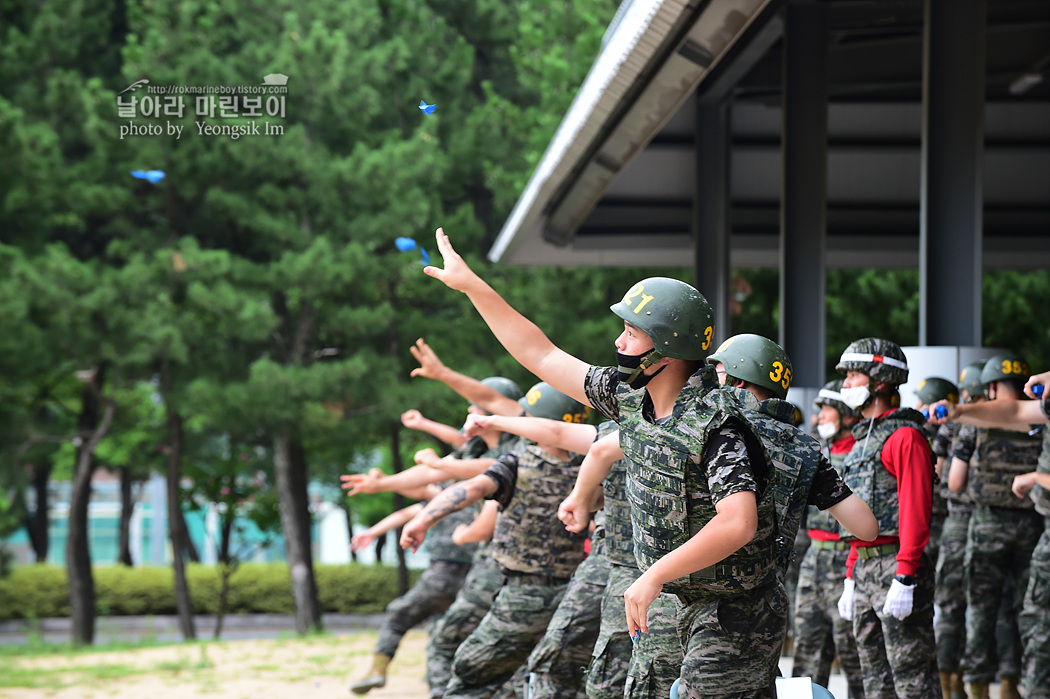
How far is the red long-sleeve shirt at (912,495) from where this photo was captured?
6.22 metres

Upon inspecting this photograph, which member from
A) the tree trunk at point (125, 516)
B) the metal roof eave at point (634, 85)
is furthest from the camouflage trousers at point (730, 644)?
the tree trunk at point (125, 516)

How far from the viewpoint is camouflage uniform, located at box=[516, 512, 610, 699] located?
20.4ft

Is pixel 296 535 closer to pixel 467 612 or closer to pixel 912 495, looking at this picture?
pixel 467 612

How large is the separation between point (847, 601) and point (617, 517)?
167 cm

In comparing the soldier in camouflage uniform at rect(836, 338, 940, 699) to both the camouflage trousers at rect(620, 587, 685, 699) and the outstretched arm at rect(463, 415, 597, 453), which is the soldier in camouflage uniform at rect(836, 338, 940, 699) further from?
the camouflage trousers at rect(620, 587, 685, 699)

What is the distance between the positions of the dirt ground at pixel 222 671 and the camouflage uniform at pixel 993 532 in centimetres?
539

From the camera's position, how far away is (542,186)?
1314 cm

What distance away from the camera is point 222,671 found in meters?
15.1

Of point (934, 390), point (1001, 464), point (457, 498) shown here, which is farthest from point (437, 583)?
point (934, 390)

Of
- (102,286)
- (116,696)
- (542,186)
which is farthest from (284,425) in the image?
(542,186)

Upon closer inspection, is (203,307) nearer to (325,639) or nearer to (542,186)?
(325,639)

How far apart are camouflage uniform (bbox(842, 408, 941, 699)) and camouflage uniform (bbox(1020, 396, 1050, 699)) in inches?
69.3

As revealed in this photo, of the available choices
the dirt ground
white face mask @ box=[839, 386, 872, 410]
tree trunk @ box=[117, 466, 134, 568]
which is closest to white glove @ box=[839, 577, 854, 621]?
white face mask @ box=[839, 386, 872, 410]

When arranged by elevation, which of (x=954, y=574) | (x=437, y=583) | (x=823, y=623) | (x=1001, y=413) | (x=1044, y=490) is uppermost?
(x=1001, y=413)
